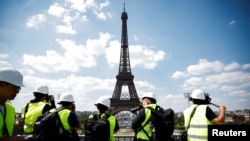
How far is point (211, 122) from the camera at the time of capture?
493 centimetres

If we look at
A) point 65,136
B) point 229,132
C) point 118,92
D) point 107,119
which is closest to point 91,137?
point 107,119

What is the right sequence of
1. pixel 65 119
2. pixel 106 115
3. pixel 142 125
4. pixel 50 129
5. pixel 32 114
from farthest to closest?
pixel 106 115
pixel 32 114
pixel 142 125
pixel 65 119
pixel 50 129

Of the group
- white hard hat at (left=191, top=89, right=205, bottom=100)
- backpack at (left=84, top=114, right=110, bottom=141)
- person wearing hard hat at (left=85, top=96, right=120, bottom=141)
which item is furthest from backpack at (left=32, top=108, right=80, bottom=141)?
white hard hat at (left=191, top=89, right=205, bottom=100)

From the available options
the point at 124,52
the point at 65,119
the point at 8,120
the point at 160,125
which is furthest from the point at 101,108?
the point at 124,52

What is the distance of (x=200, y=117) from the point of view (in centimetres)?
503

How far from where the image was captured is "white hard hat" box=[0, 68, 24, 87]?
2.94m

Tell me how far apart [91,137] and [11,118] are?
3.23 metres

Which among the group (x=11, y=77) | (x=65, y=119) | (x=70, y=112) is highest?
(x=11, y=77)

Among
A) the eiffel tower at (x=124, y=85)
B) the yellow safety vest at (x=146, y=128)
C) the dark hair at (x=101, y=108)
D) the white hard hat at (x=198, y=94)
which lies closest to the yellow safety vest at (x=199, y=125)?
the white hard hat at (x=198, y=94)

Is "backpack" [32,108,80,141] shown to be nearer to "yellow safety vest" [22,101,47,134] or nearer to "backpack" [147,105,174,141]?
"yellow safety vest" [22,101,47,134]

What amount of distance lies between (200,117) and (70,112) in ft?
8.39

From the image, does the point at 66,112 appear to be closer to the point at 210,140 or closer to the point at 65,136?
the point at 65,136

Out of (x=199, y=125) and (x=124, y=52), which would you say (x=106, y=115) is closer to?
(x=199, y=125)

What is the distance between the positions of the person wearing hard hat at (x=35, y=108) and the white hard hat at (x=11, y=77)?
306 cm
